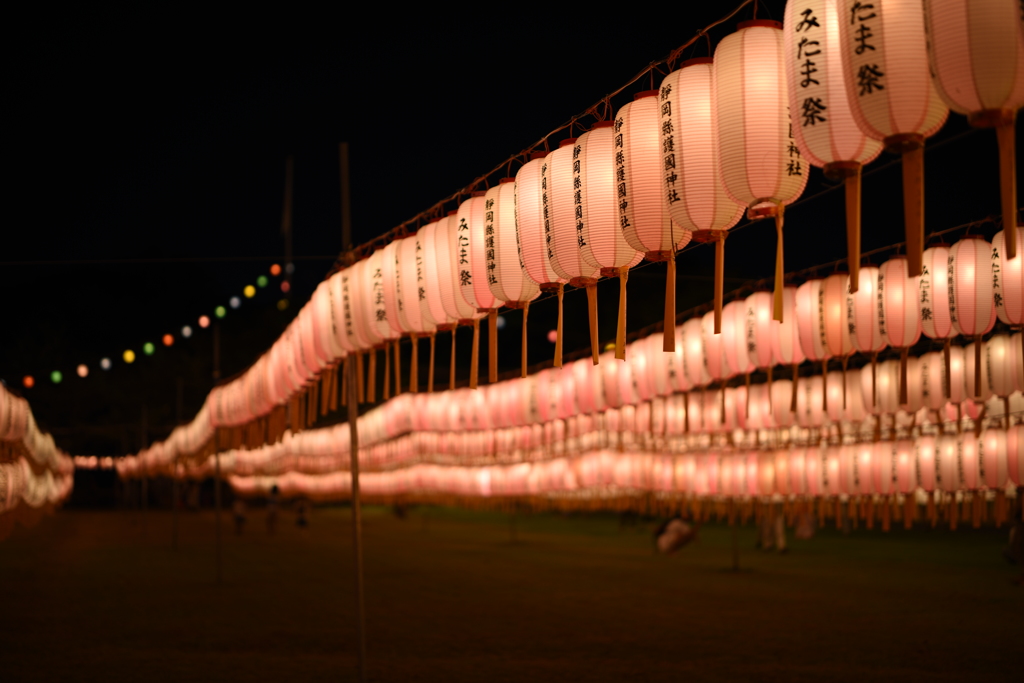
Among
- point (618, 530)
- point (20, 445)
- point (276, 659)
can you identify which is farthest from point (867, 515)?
point (618, 530)

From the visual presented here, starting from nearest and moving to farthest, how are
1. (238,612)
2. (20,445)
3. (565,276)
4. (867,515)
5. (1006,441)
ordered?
(565,276) → (1006,441) → (238,612) → (867,515) → (20,445)

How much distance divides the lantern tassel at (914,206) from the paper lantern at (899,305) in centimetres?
453

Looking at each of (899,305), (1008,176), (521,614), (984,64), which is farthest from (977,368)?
(521,614)

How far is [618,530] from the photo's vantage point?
32.7 meters

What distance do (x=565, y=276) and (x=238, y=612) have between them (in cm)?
944

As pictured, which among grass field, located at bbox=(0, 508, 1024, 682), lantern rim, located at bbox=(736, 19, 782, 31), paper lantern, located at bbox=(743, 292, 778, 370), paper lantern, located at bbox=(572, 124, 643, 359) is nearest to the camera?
lantern rim, located at bbox=(736, 19, 782, 31)

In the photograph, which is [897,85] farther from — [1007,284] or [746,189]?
[1007,284]

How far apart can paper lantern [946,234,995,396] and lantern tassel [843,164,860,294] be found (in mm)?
3965

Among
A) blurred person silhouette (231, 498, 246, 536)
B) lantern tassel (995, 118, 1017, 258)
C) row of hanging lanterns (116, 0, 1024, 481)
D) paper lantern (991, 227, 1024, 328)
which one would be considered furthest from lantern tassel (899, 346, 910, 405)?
blurred person silhouette (231, 498, 246, 536)

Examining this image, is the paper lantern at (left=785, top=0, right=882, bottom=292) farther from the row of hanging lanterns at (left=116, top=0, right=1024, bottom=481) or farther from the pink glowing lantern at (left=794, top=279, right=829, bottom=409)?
the pink glowing lantern at (left=794, top=279, right=829, bottom=409)

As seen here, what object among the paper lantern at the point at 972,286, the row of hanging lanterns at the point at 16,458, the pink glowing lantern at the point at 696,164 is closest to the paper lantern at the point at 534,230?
the pink glowing lantern at the point at 696,164

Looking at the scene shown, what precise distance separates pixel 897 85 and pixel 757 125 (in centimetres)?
97

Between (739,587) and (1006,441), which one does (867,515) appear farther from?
(1006,441)

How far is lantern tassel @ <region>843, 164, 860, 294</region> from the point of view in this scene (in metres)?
3.82
